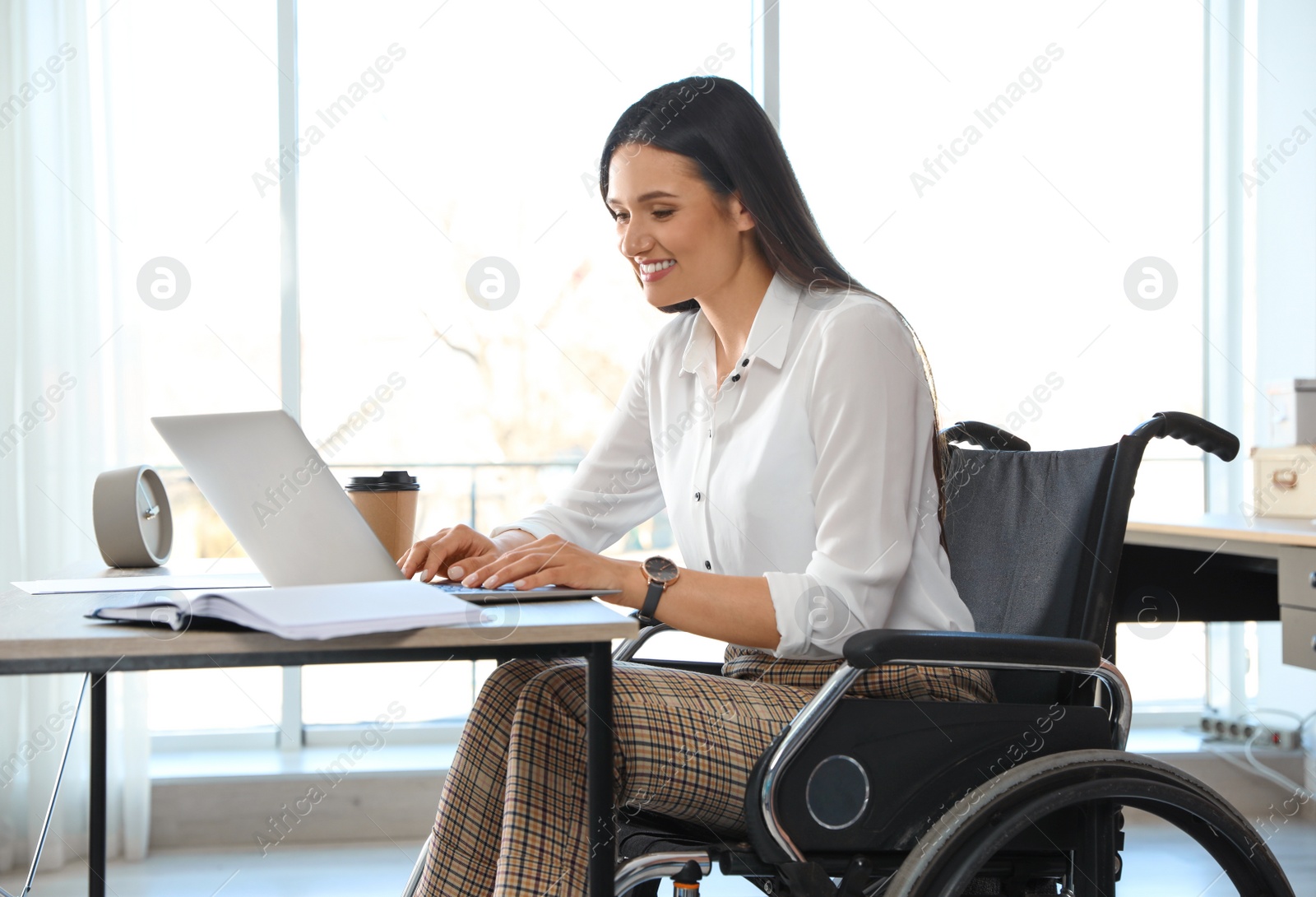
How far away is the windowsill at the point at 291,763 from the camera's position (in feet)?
9.08

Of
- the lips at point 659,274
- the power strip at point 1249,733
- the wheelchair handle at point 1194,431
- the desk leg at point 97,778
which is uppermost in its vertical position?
the lips at point 659,274

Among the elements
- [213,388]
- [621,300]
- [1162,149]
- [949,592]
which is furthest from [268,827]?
[1162,149]

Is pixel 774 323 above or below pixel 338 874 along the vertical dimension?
above

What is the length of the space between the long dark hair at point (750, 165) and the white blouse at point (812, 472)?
1.4 inches

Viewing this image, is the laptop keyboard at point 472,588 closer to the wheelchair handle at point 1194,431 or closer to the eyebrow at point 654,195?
the eyebrow at point 654,195

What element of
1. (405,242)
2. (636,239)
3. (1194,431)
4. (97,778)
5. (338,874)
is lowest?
(338,874)

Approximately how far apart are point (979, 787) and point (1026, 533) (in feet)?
1.33

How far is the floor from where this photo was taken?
2.45 metres

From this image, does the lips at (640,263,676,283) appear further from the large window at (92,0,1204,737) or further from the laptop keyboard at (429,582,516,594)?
the large window at (92,0,1204,737)

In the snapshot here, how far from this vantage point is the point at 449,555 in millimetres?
1266

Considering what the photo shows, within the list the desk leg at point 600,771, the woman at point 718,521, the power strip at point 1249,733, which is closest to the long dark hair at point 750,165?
the woman at point 718,521

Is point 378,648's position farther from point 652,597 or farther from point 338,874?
point 338,874

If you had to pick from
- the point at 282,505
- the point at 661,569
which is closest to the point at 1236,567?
the point at 661,569

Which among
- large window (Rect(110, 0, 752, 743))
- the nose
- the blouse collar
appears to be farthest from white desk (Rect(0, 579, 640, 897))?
large window (Rect(110, 0, 752, 743))
